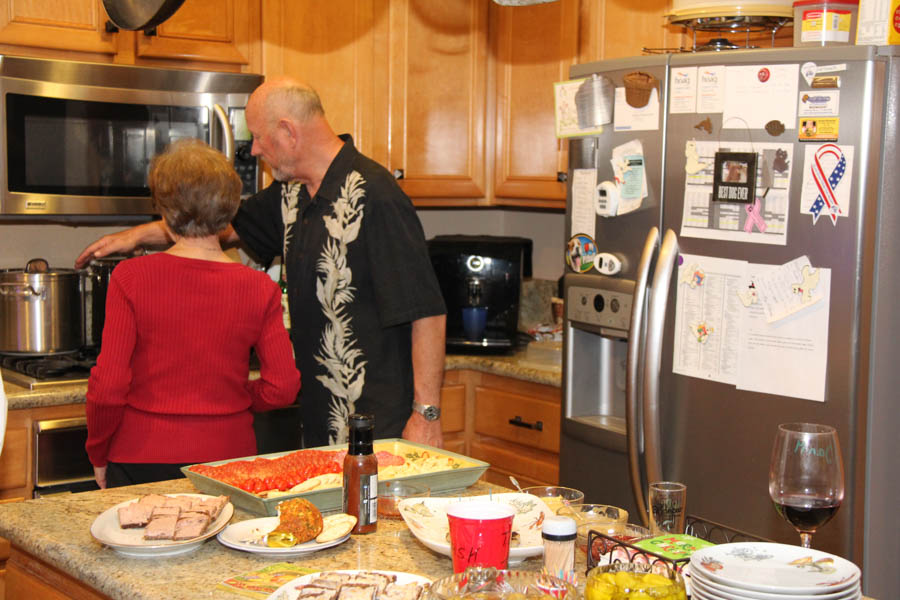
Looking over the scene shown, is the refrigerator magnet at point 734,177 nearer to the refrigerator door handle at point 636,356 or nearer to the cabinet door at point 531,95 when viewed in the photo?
the refrigerator door handle at point 636,356

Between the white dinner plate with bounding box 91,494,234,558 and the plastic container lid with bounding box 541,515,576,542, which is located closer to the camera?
the plastic container lid with bounding box 541,515,576,542

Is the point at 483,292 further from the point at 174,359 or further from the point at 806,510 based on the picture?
the point at 806,510

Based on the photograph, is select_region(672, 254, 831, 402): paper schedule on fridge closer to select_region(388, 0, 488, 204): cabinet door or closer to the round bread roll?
the round bread roll

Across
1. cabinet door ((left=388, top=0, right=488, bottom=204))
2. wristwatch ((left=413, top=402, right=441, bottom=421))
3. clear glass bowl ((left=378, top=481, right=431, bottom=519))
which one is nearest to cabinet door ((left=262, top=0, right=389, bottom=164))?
cabinet door ((left=388, top=0, right=488, bottom=204))

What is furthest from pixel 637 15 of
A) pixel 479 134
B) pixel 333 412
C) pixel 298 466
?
pixel 298 466

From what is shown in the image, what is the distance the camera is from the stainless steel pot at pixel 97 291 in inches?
118

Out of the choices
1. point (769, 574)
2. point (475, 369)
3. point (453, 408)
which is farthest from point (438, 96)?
point (769, 574)

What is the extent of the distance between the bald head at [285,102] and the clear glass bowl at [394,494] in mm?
1213

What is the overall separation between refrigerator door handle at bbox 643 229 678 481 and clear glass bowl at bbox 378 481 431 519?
3.03 ft

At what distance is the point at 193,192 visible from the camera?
2.29 meters

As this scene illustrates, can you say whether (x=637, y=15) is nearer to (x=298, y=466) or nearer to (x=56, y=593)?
(x=298, y=466)

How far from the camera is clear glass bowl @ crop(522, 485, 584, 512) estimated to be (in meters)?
1.61

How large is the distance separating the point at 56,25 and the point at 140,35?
234mm

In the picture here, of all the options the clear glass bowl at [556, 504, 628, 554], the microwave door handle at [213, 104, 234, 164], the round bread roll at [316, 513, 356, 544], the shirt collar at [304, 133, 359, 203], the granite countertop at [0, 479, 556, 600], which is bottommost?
the granite countertop at [0, 479, 556, 600]
